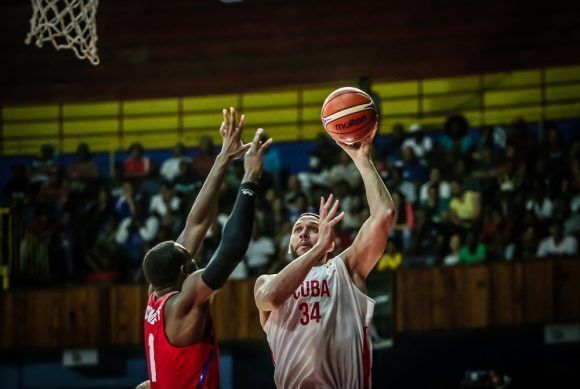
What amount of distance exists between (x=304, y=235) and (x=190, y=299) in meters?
1.06

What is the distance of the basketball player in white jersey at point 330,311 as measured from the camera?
5512mm

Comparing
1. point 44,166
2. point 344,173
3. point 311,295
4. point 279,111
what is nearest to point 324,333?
point 311,295

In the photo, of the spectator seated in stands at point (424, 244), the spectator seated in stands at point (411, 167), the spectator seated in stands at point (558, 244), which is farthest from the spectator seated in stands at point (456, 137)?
the spectator seated in stands at point (558, 244)

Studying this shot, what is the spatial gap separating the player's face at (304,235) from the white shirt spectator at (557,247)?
763cm

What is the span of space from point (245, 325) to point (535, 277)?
380 centimetres

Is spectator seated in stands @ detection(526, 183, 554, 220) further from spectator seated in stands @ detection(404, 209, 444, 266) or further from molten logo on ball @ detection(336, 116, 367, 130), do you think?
molten logo on ball @ detection(336, 116, 367, 130)

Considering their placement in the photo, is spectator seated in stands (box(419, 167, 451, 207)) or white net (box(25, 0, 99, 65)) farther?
spectator seated in stands (box(419, 167, 451, 207))

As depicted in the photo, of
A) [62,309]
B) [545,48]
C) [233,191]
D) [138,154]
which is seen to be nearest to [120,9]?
[138,154]

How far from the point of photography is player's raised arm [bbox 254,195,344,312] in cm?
524

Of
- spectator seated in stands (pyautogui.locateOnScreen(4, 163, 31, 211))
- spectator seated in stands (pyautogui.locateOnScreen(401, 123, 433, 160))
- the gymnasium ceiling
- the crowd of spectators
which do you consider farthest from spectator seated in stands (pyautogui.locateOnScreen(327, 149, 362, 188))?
spectator seated in stands (pyautogui.locateOnScreen(4, 163, 31, 211))

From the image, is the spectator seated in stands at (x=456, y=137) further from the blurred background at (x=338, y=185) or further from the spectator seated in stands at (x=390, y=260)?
the spectator seated in stands at (x=390, y=260)

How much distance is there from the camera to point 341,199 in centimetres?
1374

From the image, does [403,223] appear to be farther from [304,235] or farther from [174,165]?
[304,235]

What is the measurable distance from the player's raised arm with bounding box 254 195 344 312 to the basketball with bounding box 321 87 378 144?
57cm
